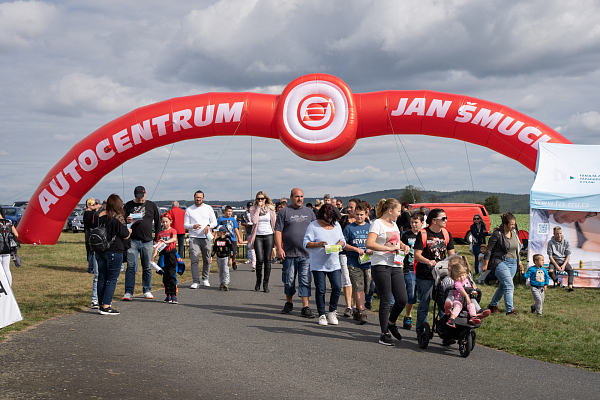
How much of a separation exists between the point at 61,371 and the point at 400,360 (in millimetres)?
3469

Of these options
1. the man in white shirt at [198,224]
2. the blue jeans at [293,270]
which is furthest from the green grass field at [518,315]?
the man in white shirt at [198,224]

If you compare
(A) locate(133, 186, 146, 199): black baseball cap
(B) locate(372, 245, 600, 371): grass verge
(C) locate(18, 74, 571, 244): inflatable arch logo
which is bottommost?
(B) locate(372, 245, 600, 371): grass verge

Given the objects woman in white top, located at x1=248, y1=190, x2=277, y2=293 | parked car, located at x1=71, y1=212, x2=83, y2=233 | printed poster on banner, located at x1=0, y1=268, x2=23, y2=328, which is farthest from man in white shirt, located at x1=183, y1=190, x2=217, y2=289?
parked car, located at x1=71, y1=212, x2=83, y2=233

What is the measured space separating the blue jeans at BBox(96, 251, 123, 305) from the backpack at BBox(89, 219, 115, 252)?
0.18 metres

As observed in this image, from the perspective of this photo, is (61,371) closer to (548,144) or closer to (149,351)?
(149,351)

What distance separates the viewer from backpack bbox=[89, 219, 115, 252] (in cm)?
755

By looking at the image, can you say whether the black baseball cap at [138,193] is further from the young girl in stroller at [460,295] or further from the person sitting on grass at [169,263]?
the young girl in stroller at [460,295]

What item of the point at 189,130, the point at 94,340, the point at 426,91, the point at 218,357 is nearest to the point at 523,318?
the point at 218,357

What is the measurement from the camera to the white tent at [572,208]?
1208 centimetres

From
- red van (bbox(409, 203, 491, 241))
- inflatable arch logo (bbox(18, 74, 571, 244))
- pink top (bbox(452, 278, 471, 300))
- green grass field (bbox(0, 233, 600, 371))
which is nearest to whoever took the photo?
pink top (bbox(452, 278, 471, 300))

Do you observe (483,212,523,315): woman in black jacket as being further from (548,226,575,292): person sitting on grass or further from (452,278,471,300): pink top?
(548,226,575,292): person sitting on grass

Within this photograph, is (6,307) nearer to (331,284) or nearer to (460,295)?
(331,284)

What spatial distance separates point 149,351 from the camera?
19.1ft

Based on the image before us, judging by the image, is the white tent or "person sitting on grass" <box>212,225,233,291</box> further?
the white tent
